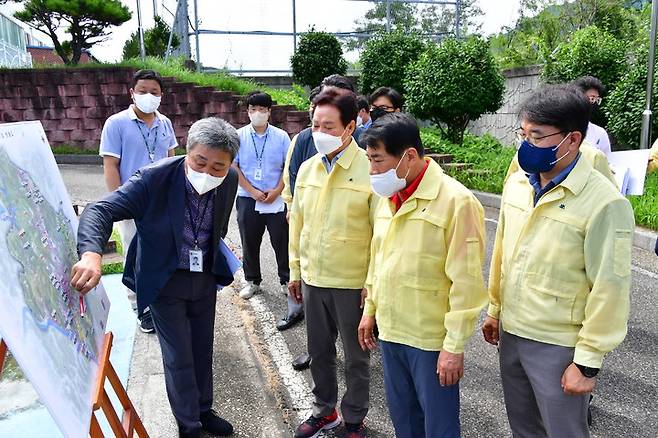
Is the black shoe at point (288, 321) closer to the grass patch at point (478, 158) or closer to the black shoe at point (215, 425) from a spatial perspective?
the black shoe at point (215, 425)

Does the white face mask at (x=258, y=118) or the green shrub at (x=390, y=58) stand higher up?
the green shrub at (x=390, y=58)

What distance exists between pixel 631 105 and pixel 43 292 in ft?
29.0

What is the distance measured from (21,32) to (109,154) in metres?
22.7

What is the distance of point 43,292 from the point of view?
183cm

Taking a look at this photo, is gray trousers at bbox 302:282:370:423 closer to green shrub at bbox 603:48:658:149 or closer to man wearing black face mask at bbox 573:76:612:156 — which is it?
man wearing black face mask at bbox 573:76:612:156

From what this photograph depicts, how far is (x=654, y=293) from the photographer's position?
492 centimetres

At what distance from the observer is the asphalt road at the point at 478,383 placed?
3.10 metres

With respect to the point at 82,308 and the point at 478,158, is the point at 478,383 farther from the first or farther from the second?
the point at 478,158

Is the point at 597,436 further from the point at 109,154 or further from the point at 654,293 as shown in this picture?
the point at 109,154

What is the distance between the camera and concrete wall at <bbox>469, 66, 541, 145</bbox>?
12.9 metres

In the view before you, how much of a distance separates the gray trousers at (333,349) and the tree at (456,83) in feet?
28.4

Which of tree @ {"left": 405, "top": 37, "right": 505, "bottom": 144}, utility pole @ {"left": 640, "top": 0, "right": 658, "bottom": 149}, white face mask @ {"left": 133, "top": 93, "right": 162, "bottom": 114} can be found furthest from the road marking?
tree @ {"left": 405, "top": 37, "right": 505, "bottom": 144}

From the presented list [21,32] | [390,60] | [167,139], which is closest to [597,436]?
[167,139]

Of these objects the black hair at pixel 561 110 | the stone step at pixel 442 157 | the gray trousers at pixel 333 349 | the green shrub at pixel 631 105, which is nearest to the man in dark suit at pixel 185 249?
the gray trousers at pixel 333 349
